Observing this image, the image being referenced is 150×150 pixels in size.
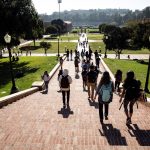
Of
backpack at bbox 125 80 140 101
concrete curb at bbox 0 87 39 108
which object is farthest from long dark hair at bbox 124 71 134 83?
concrete curb at bbox 0 87 39 108

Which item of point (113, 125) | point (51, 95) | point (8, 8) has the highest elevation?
point (8, 8)

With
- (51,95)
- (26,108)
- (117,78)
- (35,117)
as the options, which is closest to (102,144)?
(35,117)

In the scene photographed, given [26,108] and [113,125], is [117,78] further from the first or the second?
[113,125]

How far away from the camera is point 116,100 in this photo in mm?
14867

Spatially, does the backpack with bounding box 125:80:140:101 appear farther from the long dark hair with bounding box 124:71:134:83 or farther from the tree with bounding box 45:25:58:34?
the tree with bounding box 45:25:58:34

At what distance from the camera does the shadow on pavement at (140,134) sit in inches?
326

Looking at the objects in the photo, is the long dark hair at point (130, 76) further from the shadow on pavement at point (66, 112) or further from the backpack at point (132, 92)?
the shadow on pavement at point (66, 112)

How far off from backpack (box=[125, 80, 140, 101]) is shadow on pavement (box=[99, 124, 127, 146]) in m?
1.01

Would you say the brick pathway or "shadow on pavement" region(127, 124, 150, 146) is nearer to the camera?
the brick pathway

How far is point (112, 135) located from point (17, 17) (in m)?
30.1

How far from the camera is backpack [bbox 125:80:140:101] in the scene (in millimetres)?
9701

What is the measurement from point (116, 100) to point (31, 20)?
25421 millimetres

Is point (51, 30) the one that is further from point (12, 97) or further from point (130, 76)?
point (130, 76)

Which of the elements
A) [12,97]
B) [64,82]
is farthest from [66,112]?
[12,97]
